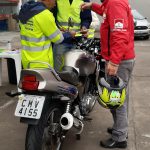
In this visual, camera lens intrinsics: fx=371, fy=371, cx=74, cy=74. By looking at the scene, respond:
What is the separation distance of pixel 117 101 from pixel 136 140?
3.15 ft

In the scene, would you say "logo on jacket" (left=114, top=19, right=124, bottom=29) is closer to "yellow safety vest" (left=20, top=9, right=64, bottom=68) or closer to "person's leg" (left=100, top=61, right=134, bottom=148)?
"person's leg" (left=100, top=61, right=134, bottom=148)

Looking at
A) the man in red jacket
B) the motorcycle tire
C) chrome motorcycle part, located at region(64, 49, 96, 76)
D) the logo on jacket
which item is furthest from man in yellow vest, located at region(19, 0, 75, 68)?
the logo on jacket

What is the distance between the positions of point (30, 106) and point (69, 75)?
60 cm

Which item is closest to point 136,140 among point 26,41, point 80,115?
point 80,115

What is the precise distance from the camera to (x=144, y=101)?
6648mm

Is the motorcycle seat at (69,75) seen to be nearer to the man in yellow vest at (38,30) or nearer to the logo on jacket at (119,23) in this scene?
the man in yellow vest at (38,30)

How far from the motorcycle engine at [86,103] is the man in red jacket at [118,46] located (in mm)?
359

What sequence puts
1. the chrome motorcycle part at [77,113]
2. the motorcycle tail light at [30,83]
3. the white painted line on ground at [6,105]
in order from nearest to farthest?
the motorcycle tail light at [30,83], the chrome motorcycle part at [77,113], the white painted line on ground at [6,105]

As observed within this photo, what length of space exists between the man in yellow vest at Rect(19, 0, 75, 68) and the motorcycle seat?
42cm

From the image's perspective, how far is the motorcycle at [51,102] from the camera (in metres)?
3.68

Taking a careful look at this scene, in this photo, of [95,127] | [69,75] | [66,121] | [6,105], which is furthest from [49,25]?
[6,105]

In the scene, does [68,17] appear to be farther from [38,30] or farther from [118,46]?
[118,46]

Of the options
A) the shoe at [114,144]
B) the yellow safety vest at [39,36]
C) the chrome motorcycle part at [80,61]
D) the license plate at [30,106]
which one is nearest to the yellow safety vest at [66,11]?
the yellow safety vest at [39,36]

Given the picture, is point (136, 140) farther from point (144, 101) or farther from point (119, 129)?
point (144, 101)
